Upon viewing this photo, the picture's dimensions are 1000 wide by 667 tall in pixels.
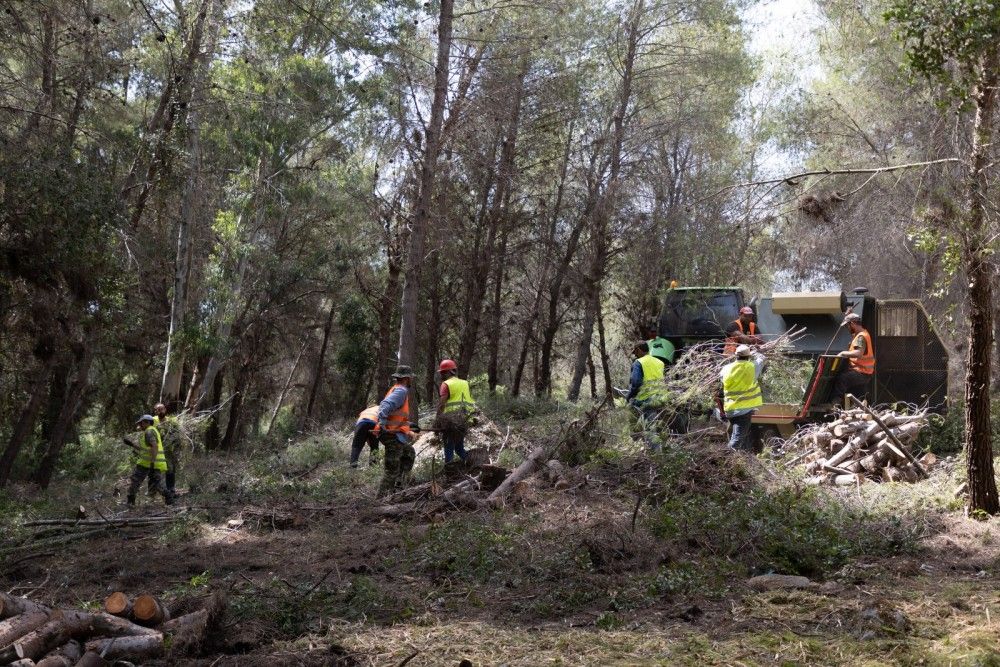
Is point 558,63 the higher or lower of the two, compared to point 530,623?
higher

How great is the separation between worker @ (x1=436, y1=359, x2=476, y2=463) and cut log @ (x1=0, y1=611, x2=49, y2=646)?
21.9ft

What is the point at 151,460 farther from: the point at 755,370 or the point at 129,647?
the point at 129,647

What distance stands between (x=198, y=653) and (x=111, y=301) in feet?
26.1

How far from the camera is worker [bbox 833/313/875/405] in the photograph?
12.3m

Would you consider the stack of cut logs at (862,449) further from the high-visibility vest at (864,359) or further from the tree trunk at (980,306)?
the tree trunk at (980,306)

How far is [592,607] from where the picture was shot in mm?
6625

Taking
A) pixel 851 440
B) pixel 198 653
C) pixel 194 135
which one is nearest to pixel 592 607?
pixel 198 653

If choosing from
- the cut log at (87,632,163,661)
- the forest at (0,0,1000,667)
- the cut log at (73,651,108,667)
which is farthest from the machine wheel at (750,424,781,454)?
the cut log at (73,651,108,667)

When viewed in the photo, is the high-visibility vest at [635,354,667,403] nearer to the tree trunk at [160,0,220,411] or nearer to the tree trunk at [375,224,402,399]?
the tree trunk at [160,0,220,411]

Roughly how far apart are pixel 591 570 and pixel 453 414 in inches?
180

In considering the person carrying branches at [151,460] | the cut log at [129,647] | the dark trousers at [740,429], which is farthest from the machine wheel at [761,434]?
the cut log at [129,647]

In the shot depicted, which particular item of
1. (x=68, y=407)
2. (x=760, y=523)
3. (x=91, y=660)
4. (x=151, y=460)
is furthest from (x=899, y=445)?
(x=68, y=407)

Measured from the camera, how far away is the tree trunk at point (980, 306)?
8.00 m

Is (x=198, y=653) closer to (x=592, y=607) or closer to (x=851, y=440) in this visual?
(x=592, y=607)
